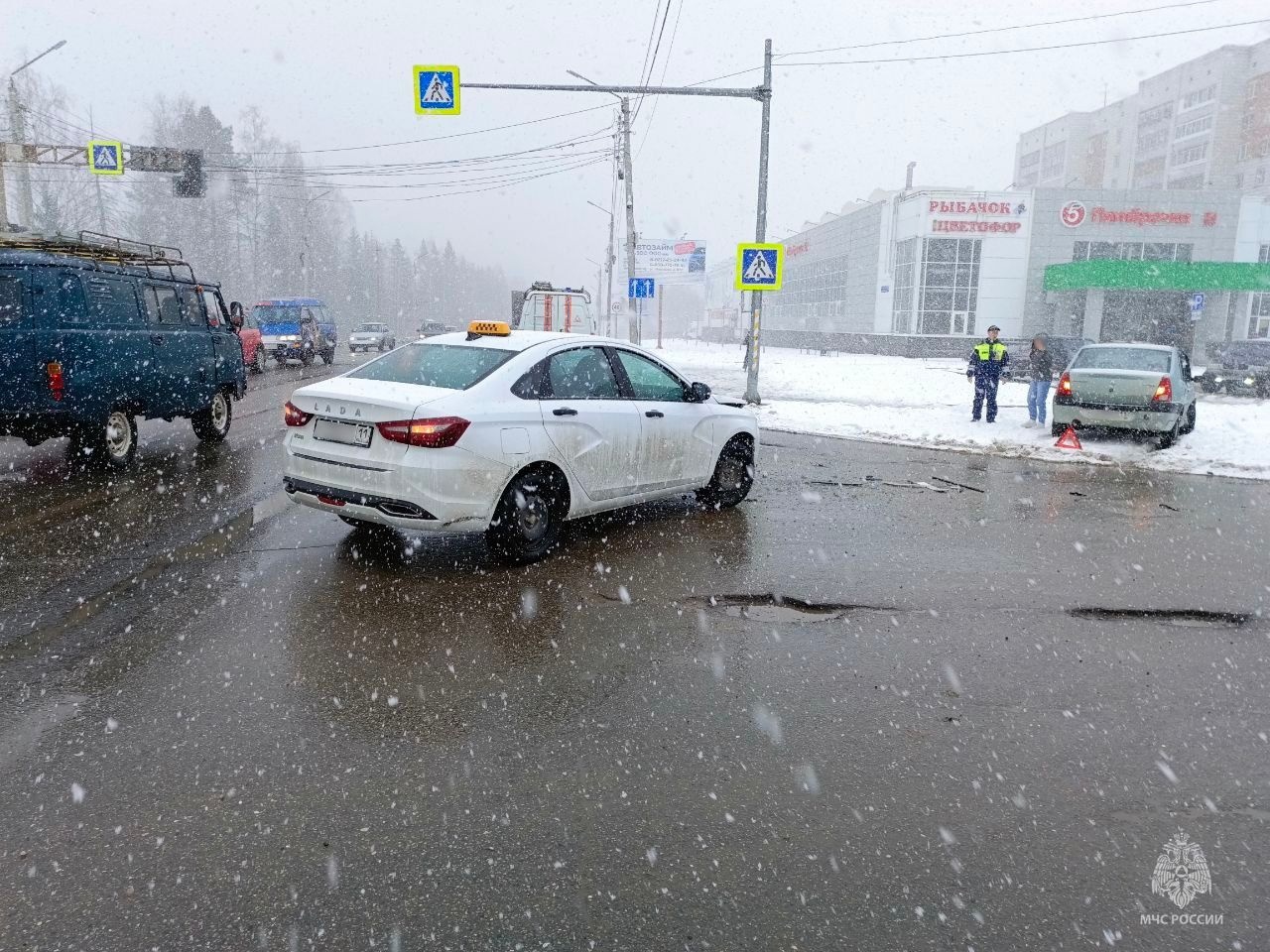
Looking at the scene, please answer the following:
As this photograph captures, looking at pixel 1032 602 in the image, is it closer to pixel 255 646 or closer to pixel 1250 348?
pixel 255 646

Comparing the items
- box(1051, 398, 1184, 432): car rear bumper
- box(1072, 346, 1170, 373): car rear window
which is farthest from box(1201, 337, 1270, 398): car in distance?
box(1051, 398, 1184, 432): car rear bumper

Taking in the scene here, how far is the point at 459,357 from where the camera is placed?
21.9ft

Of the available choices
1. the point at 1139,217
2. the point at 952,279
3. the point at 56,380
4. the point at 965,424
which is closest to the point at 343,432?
the point at 56,380

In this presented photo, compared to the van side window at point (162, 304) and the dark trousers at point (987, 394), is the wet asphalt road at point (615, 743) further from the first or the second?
the dark trousers at point (987, 394)

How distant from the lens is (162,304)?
426 inches

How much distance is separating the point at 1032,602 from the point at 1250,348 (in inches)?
1080

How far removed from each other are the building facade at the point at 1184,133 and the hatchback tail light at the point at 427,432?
81.1 m

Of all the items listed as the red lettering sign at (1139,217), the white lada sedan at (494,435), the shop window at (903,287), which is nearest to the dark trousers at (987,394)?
the white lada sedan at (494,435)

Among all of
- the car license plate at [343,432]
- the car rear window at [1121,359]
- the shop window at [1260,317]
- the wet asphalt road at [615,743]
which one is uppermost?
the shop window at [1260,317]

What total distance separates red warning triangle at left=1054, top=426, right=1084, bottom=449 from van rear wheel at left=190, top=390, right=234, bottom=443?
11971 mm

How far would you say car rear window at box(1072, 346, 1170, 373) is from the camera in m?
13.7

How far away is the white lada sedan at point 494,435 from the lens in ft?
19.1

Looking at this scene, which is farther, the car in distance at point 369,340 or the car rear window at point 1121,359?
the car in distance at point 369,340

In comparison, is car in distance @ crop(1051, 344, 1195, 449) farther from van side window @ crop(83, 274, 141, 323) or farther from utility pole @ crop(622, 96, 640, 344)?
utility pole @ crop(622, 96, 640, 344)
